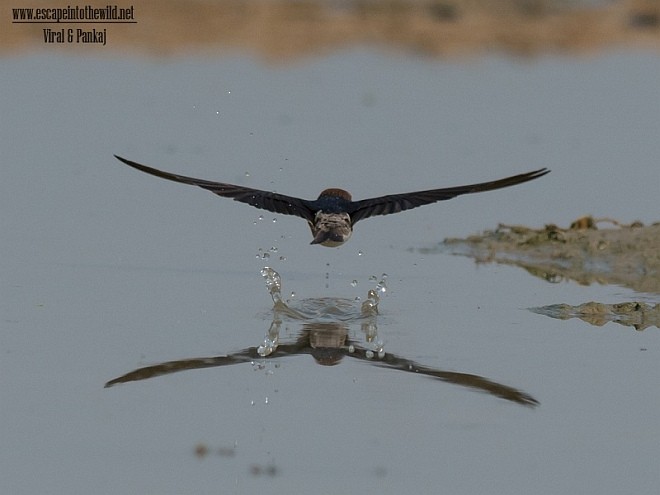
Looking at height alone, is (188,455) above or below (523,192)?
below

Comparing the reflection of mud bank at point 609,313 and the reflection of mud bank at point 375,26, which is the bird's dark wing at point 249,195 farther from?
the reflection of mud bank at point 375,26

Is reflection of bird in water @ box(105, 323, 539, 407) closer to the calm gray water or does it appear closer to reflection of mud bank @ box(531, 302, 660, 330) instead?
the calm gray water

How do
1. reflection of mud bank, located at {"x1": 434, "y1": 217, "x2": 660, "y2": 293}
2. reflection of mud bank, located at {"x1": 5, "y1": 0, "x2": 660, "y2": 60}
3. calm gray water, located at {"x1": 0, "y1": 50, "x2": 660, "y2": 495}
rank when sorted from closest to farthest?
calm gray water, located at {"x1": 0, "y1": 50, "x2": 660, "y2": 495}
reflection of mud bank, located at {"x1": 434, "y1": 217, "x2": 660, "y2": 293}
reflection of mud bank, located at {"x1": 5, "y1": 0, "x2": 660, "y2": 60}

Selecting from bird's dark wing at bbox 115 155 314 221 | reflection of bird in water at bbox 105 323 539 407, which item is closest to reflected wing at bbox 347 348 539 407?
reflection of bird in water at bbox 105 323 539 407

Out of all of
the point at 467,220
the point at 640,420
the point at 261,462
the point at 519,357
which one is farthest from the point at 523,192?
the point at 261,462

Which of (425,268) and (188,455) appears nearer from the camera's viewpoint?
(188,455)

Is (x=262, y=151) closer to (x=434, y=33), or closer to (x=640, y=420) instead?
(x=640, y=420)
